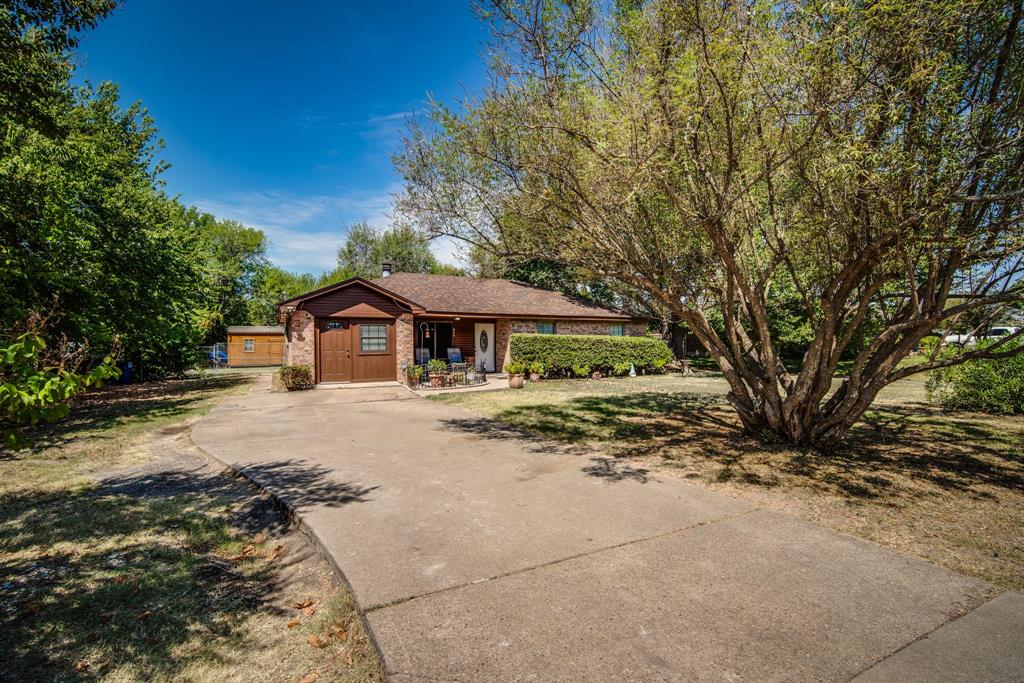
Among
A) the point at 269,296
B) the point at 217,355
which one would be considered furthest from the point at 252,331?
the point at 269,296

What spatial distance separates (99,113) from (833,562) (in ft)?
97.0

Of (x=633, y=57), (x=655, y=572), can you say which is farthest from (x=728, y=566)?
(x=633, y=57)

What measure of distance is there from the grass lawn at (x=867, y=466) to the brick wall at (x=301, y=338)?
22.6 feet

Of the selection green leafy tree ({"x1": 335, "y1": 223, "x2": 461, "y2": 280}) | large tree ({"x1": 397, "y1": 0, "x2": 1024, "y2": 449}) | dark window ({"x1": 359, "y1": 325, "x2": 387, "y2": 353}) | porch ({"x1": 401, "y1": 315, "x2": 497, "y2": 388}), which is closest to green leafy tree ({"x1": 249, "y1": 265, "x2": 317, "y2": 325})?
green leafy tree ({"x1": 335, "y1": 223, "x2": 461, "y2": 280})

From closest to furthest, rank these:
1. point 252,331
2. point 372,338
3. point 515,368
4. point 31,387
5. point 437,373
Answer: point 31,387 < point 437,373 < point 372,338 < point 515,368 < point 252,331

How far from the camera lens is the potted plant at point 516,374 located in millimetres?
16828

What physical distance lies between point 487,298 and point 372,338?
601 centimetres

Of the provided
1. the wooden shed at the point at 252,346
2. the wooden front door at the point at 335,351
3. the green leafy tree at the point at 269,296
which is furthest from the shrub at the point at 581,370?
the green leafy tree at the point at 269,296

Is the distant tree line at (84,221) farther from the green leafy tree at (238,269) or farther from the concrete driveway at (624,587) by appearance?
the green leafy tree at (238,269)

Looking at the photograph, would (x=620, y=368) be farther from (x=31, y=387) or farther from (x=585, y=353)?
(x=31, y=387)

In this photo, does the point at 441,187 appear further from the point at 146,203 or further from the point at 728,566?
the point at 146,203

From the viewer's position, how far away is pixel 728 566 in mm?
3875

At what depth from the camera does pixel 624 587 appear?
139 inches

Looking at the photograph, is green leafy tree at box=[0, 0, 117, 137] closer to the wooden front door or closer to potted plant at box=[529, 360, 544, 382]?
the wooden front door
